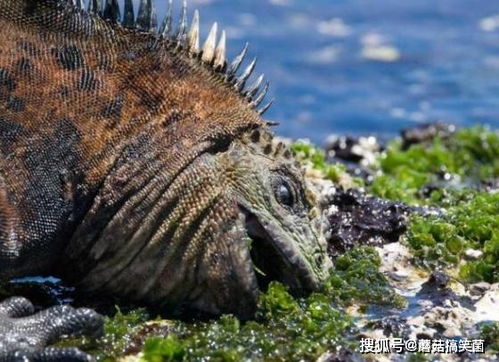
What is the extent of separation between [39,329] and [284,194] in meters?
1.82

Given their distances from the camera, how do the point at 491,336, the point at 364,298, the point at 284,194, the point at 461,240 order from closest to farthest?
1. the point at 491,336
2. the point at 284,194
3. the point at 364,298
4. the point at 461,240

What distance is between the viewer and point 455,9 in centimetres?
2552

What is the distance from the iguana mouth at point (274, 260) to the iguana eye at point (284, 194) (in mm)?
281

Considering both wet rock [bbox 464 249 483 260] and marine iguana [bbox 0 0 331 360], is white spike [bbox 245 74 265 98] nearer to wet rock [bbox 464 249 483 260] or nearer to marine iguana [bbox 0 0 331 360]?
marine iguana [bbox 0 0 331 360]

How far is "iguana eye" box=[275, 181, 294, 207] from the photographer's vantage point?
748 centimetres

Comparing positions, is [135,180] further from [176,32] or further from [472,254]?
[472,254]

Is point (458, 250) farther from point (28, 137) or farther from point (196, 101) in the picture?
point (28, 137)

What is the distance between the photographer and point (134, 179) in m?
7.24

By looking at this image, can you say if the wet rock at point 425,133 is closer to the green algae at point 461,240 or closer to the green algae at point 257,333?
the green algae at point 461,240

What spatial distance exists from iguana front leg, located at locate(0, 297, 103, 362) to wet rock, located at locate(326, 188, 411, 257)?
7.32 ft

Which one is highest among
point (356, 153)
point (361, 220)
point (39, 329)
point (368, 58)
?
point (368, 58)

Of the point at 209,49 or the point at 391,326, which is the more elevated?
the point at 209,49

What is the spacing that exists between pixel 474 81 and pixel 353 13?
3851mm

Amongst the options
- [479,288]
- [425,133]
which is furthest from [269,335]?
[425,133]
